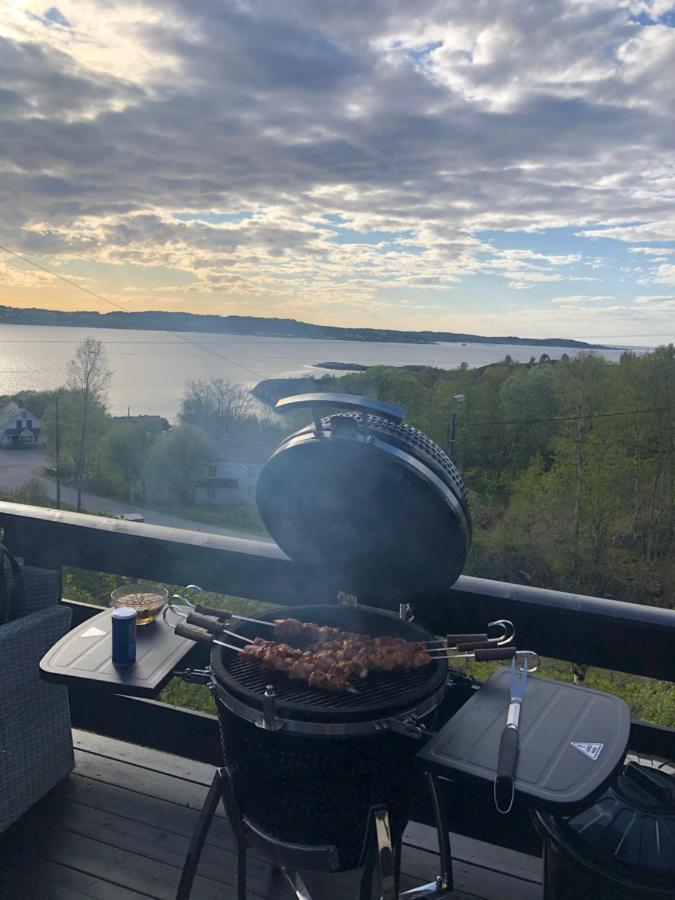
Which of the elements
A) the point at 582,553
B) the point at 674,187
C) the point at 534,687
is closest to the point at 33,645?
the point at 534,687

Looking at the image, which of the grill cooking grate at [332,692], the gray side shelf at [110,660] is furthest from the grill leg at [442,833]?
the gray side shelf at [110,660]

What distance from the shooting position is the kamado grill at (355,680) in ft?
4.08

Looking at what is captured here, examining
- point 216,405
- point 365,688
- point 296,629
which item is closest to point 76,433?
point 216,405

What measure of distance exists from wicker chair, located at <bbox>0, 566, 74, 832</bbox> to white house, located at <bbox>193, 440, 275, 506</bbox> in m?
0.72

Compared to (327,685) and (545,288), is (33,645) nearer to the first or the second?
(327,685)

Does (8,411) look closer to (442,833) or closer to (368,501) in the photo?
(368,501)

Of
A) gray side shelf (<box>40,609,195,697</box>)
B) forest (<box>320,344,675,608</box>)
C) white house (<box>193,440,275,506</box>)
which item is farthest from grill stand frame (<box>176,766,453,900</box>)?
forest (<box>320,344,675,608</box>)

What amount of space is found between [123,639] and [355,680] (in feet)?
1.93

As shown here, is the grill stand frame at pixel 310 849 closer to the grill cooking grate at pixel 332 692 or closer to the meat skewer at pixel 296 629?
the grill cooking grate at pixel 332 692

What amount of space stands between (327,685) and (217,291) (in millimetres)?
4021

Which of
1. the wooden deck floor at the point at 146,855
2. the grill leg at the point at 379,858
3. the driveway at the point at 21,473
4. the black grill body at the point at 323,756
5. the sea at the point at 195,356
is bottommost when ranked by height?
the driveway at the point at 21,473

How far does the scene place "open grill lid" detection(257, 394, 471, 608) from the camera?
1.52 metres

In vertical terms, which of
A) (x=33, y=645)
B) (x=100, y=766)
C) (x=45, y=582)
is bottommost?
(x=100, y=766)

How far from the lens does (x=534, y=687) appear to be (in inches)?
58.3
